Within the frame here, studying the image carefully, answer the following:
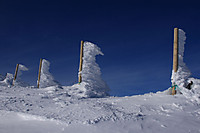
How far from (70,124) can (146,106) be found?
334 cm

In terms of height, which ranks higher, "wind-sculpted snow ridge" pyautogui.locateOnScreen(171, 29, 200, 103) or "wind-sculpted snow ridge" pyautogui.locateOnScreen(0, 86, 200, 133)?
"wind-sculpted snow ridge" pyautogui.locateOnScreen(171, 29, 200, 103)

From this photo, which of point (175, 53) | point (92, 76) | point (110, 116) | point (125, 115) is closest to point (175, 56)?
point (175, 53)

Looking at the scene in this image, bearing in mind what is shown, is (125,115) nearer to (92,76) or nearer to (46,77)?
(92,76)

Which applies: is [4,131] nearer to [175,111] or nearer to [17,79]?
[175,111]

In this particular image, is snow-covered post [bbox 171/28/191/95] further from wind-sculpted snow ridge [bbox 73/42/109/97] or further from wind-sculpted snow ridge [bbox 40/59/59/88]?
wind-sculpted snow ridge [bbox 40/59/59/88]

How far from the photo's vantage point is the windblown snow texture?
38.1ft

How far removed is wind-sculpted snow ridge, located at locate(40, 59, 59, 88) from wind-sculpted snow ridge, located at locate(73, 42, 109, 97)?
894 cm

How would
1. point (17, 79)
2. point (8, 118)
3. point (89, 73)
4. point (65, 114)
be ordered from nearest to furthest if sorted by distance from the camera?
point (8, 118) → point (65, 114) → point (89, 73) → point (17, 79)

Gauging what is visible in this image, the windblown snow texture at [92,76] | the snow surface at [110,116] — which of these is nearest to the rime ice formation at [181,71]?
the snow surface at [110,116]

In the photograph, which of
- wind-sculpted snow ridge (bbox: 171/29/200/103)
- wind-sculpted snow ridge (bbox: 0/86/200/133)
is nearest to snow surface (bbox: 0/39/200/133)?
wind-sculpted snow ridge (bbox: 0/86/200/133)

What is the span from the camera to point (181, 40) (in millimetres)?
10320

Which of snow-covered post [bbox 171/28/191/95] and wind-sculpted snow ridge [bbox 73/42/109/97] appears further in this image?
wind-sculpted snow ridge [bbox 73/42/109/97]

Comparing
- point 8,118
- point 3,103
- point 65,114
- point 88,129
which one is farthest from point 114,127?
point 3,103

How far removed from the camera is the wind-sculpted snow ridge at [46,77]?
2022cm
